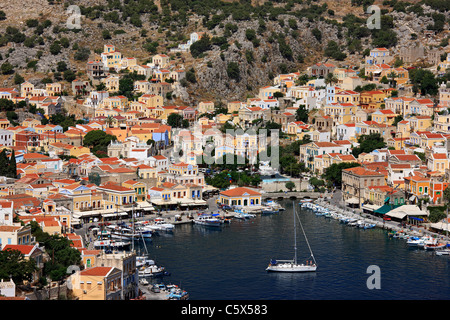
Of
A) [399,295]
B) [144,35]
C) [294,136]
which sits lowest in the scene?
[399,295]

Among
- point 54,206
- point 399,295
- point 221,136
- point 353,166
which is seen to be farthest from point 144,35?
point 399,295

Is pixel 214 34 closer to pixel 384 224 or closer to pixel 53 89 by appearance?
pixel 53 89

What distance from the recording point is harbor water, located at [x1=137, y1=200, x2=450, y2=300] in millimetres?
23641

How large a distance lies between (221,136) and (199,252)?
18.9 m

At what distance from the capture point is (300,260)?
90.9 feet

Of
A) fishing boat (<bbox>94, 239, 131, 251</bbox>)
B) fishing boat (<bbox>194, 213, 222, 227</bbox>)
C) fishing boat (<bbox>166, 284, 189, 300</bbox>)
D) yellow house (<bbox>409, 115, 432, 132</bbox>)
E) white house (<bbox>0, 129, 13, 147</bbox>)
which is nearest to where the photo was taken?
fishing boat (<bbox>166, 284, 189, 300</bbox>)

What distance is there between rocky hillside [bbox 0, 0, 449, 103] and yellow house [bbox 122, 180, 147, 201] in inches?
766

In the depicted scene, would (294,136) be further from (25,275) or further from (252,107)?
(25,275)

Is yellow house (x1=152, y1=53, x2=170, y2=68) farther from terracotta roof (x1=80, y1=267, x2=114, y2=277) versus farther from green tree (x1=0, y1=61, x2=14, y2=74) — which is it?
Answer: terracotta roof (x1=80, y1=267, x2=114, y2=277)

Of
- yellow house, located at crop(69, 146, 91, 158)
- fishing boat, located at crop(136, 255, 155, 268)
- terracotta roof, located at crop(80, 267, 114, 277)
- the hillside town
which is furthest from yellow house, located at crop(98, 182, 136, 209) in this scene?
terracotta roof, located at crop(80, 267, 114, 277)

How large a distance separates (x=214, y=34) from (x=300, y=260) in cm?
3885

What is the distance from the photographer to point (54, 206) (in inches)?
1282

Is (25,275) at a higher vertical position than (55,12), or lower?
lower
